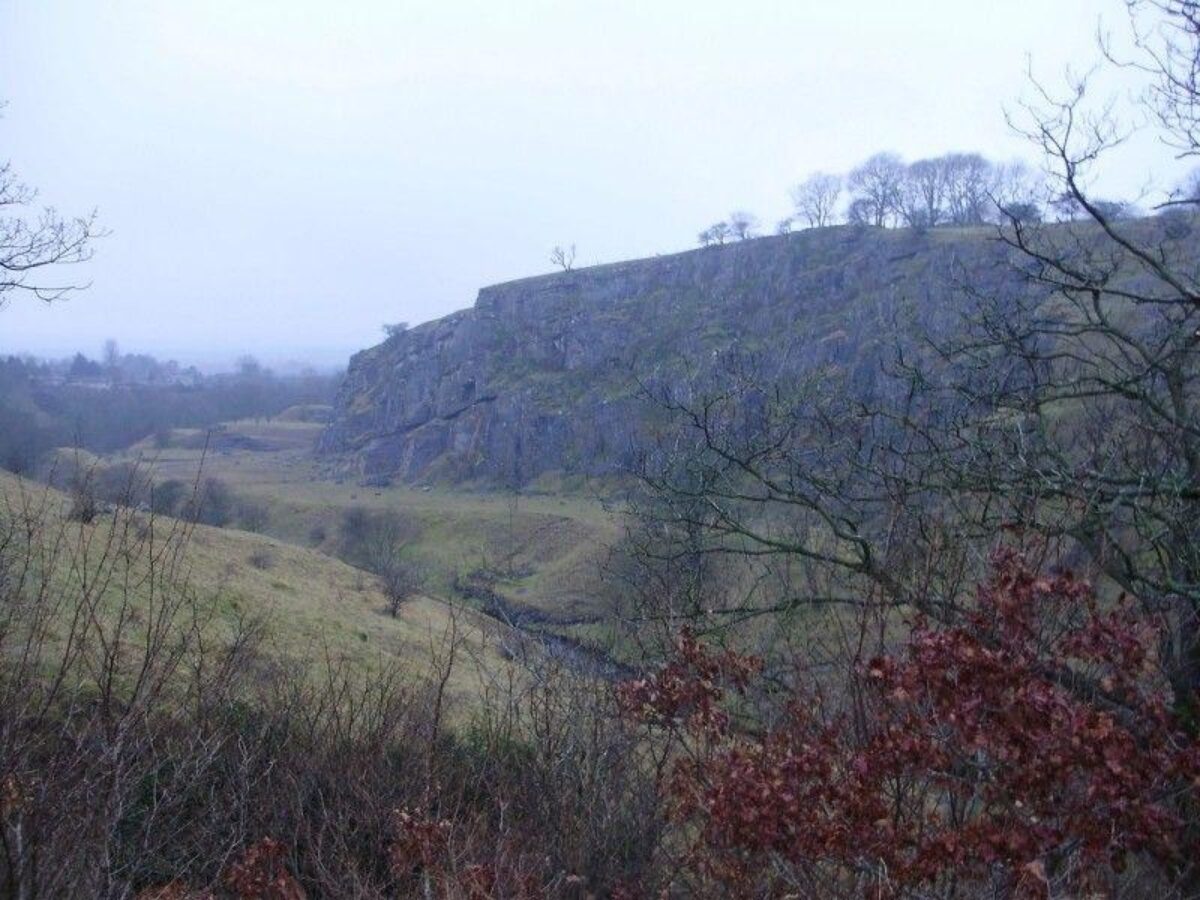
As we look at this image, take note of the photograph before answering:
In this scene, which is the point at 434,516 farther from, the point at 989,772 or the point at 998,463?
the point at 989,772

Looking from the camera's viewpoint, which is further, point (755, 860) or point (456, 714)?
point (456, 714)

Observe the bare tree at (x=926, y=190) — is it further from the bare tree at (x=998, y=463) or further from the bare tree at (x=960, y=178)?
the bare tree at (x=998, y=463)

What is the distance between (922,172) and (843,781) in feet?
257

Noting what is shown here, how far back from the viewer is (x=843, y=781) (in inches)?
159

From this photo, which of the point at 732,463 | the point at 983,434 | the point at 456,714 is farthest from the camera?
the point at 456,714

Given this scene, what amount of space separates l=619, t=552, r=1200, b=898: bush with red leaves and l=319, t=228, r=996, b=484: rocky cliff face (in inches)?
1712

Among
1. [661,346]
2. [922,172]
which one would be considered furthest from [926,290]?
[922,172]

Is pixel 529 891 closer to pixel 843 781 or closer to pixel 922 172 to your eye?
pixel 843 781

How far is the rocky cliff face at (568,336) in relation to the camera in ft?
187

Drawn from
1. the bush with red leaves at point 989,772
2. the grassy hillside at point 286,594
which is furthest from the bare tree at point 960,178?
the bush with red leaves at point 989,772

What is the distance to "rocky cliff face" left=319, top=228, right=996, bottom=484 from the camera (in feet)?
187

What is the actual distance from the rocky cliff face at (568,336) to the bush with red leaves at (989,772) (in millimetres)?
43480

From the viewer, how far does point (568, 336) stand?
70.9 metres

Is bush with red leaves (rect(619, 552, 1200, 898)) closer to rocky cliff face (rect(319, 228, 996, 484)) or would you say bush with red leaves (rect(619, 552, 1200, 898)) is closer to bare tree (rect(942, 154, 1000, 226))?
rocky cliff face (rect(319, 228, 996, 484))
